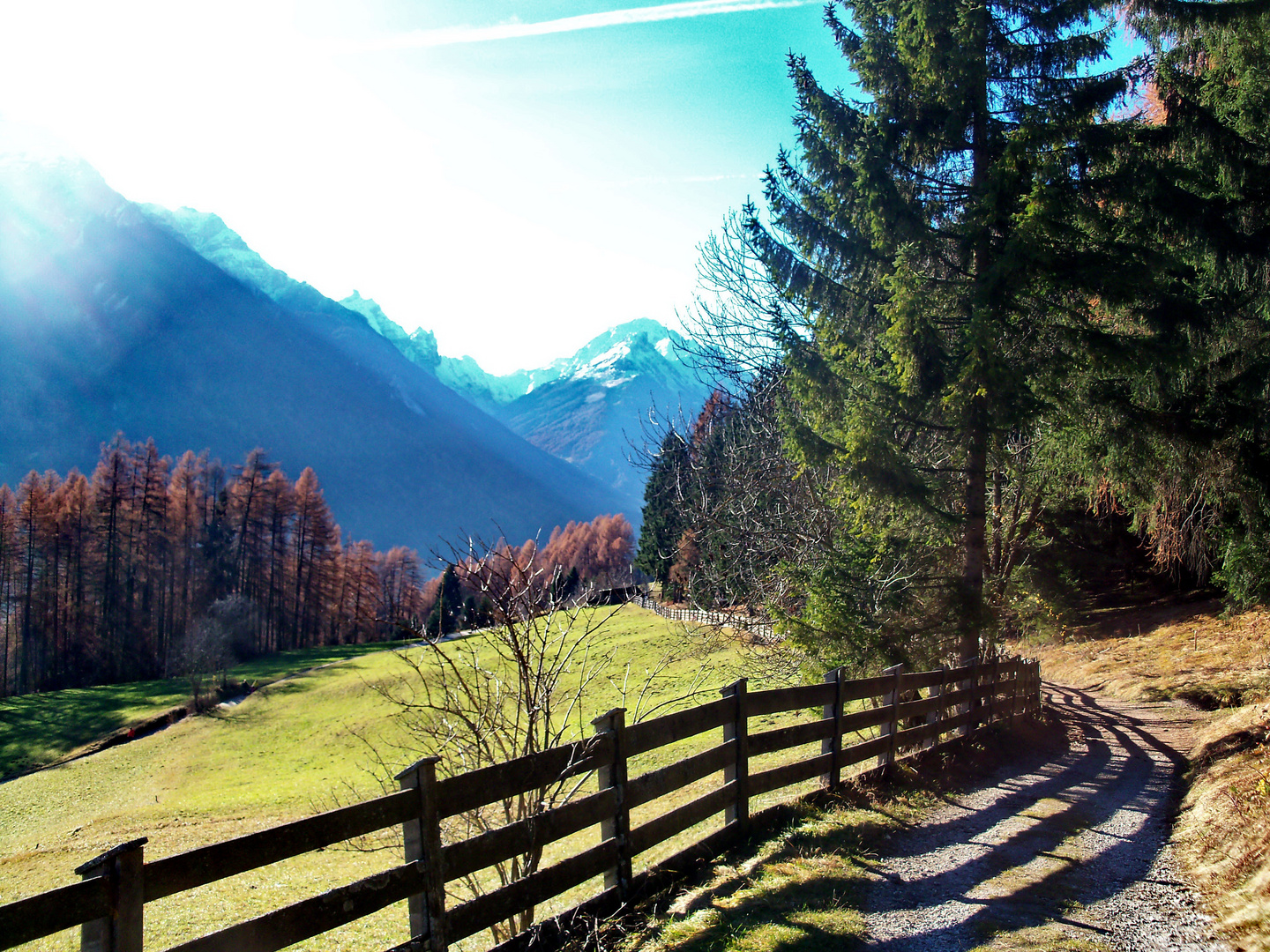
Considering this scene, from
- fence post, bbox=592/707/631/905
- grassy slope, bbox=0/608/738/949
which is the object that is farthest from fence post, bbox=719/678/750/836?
grassy slope, bbox=0/608/738/949

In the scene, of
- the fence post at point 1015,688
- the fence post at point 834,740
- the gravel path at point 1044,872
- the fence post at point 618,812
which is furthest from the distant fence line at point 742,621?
the fence post at point 1015,688

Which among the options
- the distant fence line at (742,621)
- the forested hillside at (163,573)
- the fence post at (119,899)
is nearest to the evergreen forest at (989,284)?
the distant fence line at (742,621)

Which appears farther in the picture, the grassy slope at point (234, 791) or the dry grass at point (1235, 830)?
the grassy slope at point (234, 791)

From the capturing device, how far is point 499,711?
18.6 ft

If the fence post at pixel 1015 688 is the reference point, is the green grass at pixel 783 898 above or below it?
above

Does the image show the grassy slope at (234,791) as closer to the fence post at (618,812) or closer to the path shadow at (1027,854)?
the fence post at (618,812)

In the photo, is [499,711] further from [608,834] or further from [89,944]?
[89,944]

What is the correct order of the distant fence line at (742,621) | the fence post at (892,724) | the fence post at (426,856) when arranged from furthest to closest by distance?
the distant fence line at (742,621)
the fence post at (892,724)
the fence post at (426,856)

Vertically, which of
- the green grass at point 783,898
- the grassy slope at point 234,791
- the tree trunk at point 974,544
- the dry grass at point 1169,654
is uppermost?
the tree trunk at point 974,544

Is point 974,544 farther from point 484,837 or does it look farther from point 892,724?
point 484,837

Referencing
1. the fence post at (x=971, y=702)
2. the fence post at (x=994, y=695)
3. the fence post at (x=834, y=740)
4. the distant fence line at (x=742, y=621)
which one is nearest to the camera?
the fence post at (x=834, y=740)

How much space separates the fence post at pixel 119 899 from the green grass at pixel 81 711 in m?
38.7

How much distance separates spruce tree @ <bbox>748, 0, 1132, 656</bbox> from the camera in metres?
8.85

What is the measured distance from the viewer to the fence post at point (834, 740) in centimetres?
720
